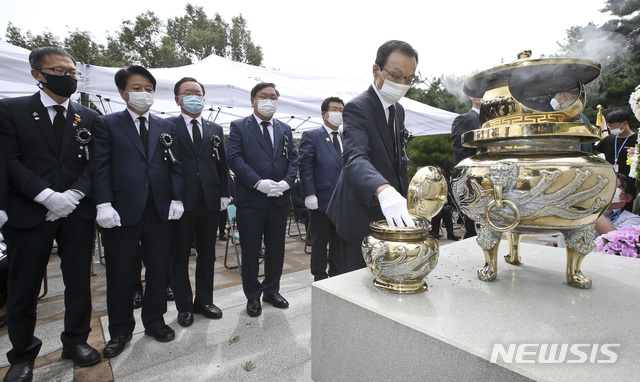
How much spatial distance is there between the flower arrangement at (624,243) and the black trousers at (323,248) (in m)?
1.97

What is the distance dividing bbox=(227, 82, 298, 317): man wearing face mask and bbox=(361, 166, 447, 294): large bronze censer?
1833 mm

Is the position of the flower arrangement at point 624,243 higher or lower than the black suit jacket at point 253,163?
lower

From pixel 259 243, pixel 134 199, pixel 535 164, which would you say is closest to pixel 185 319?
pixel 259 243

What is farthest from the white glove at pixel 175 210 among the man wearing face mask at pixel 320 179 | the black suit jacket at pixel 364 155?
the black suit jacket at pixel 364 155

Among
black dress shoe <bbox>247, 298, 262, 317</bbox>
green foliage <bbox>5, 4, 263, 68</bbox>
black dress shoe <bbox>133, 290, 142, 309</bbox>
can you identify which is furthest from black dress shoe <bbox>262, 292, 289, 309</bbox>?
green foliage <bbox>5, 4, 263, 68</bbox>

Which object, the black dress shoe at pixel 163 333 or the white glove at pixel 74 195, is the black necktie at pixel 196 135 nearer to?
the white glove at pixel 74 195

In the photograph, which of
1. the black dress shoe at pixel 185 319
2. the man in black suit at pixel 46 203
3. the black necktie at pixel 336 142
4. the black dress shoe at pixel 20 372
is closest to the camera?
the black dress shoe at pixel 20 372

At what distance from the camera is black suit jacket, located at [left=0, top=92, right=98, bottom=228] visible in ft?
6.59

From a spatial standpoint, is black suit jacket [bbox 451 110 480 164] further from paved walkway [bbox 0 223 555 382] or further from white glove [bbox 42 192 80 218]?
white glove [bbox 42 192 80 218]

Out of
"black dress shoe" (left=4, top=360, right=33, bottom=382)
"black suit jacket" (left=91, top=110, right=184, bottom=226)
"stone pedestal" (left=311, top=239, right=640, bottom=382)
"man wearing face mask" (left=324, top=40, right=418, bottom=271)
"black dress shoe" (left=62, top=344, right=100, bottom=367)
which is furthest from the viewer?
"black suit jacket" (left=91, top=110, right=184, bottom=226)

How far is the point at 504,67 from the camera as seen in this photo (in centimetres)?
127

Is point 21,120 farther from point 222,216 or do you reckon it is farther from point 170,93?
point 222,216

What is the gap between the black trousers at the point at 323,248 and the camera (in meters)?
3.25

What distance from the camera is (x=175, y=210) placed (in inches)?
104
